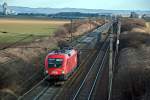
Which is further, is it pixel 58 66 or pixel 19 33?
pixel 19 33

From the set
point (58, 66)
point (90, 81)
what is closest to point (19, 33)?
point (90, 81)

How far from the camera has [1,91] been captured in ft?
94.1

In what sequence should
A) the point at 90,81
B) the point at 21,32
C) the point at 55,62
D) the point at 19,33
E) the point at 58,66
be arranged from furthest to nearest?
the point at 21,32 < the point at 19,33 < the point at 90,81 < the point at 55,62 < the point at 58,66

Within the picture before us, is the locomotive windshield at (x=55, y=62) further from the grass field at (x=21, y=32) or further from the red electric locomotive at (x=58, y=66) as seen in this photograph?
the grass field at (x=21, y=32)

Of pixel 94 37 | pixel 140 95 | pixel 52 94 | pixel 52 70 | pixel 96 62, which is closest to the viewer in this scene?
pixel 140 95

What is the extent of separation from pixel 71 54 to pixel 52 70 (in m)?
4.01

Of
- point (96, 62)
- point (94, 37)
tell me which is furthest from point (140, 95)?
point (94, 37)

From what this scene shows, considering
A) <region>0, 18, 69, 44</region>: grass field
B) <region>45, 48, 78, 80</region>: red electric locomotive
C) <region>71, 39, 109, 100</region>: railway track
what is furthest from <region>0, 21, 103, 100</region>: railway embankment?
<region>0, 18, 69, 44</region>: grass field

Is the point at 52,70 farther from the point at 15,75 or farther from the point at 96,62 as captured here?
the point at 96,62

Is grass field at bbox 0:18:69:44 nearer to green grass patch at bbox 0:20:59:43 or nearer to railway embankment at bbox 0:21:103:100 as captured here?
green grass patch at bbox 0:20:59:43

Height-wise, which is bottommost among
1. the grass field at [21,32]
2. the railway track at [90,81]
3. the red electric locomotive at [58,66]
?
the grass field at [21,32]

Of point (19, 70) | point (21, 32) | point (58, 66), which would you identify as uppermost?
point (58, 66)

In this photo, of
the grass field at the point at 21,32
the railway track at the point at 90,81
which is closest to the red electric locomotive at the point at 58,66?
the railway track at the point at 90,81

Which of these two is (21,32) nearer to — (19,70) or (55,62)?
(19,70)
